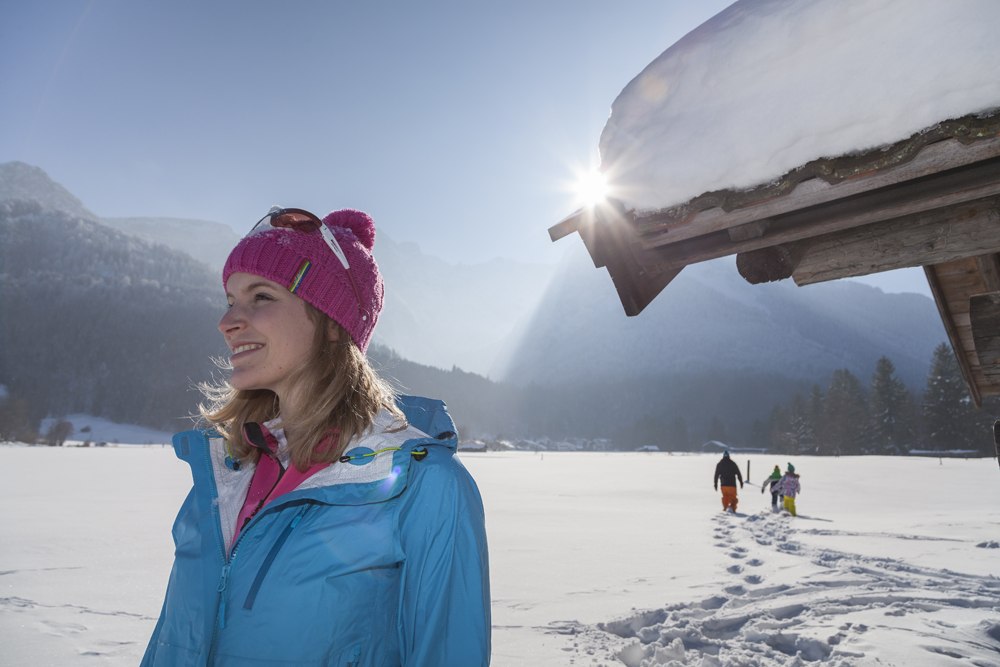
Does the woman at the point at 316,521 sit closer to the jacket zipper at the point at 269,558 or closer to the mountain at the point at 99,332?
the jacket zipper at the point at 269,558

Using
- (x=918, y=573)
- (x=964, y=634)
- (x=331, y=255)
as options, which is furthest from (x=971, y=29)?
(x=918, y=573)

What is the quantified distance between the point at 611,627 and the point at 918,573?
17.6 feet

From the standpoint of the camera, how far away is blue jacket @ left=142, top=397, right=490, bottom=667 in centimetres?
123

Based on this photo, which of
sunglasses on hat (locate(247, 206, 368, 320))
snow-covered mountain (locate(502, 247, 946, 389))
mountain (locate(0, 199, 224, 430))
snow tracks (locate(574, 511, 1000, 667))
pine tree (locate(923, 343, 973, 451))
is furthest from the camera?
snow-covered mountain (locate(502, 247, 946, 389))

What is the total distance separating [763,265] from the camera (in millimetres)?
2775

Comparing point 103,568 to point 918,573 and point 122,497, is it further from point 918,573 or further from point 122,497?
point 918,573

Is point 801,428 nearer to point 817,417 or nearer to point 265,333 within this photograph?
point 817,417

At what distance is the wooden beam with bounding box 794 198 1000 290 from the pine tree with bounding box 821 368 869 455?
264 ft

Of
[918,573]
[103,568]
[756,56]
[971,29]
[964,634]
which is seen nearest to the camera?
[971,29]

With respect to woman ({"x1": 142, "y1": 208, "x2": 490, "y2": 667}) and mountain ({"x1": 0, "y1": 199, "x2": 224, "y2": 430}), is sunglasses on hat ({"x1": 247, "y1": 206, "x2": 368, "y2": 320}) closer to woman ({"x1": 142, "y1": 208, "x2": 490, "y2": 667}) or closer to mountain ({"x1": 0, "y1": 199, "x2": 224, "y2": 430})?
woman ({"x1": 142, "y1": 208, "x2": 490, "y2": 667})

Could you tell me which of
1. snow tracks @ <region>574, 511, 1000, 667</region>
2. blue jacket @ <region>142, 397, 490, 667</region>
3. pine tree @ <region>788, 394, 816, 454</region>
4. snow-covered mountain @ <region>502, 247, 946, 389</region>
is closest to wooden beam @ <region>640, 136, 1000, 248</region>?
blue jacket @ <region>142, 397, 490, 667</region>

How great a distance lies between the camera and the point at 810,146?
189 centimetres

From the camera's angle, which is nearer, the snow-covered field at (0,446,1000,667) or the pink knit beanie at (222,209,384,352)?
the pink knit beanie at (222,209,384,352)

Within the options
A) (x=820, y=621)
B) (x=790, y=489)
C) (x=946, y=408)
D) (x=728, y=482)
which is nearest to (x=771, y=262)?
(x=820, y=621)
